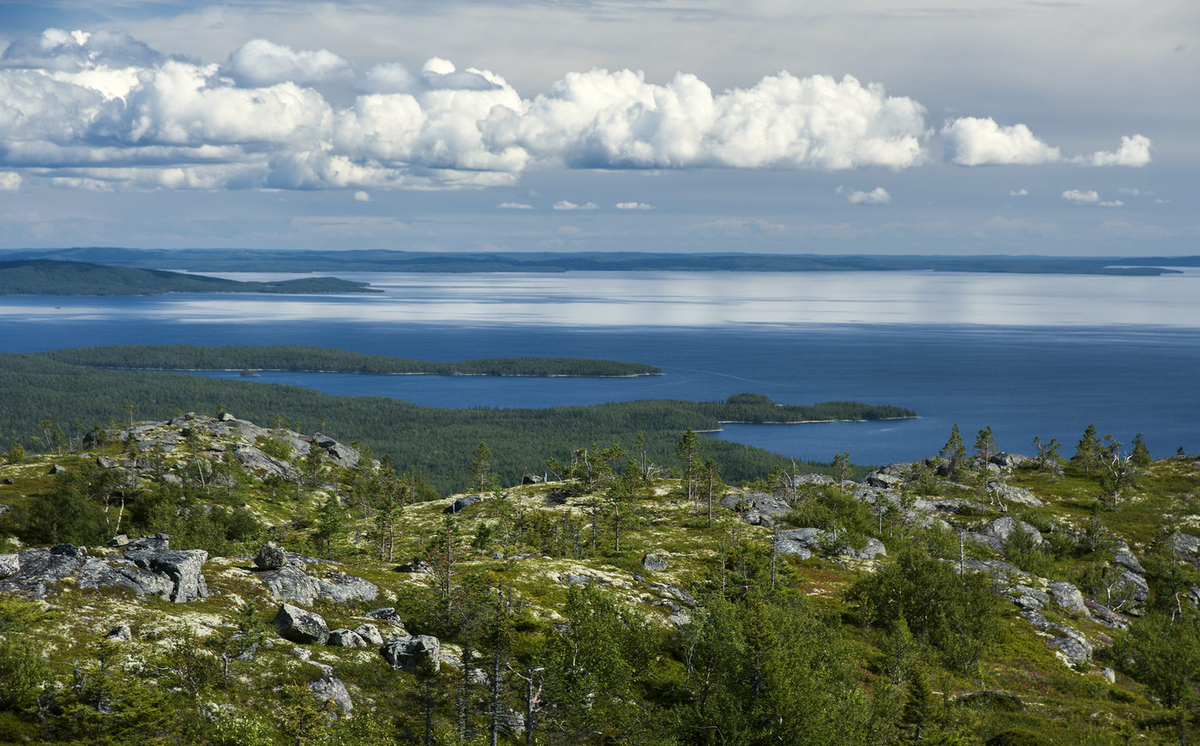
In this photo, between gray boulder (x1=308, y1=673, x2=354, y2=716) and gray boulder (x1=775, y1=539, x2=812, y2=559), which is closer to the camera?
gray boulder (x1=308, y1=673, x2=354, y2=716)

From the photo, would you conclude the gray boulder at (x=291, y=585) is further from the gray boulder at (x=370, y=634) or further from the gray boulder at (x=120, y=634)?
the gray boulder at (x=120, y=634)

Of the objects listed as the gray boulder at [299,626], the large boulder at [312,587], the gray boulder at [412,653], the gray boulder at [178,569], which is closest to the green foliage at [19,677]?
the gray boulder at [178,569]

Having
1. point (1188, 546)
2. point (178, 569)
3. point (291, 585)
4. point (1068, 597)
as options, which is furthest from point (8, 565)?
point (1188, 546)

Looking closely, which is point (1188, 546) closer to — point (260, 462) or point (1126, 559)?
point (1126, 559)

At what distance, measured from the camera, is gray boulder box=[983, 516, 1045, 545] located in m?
145

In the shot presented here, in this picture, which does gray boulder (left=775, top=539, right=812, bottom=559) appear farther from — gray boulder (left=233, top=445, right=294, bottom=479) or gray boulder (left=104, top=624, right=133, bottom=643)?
gray boulder (left=233, top=445, right=294, bottom=479)

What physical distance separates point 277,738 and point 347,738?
5790mm

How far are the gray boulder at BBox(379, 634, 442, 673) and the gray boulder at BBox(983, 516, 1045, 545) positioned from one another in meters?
120

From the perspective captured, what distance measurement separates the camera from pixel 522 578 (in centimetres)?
8869

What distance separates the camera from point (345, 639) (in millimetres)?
58250

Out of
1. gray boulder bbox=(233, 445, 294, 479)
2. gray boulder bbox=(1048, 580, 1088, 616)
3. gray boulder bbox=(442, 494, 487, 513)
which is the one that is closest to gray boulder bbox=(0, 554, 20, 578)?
gray boulder bbox=(442, 494, 487, 513)

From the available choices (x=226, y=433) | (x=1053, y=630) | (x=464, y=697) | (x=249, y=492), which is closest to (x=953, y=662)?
(x=1053, y=630)

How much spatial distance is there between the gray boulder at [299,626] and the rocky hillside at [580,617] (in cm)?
19

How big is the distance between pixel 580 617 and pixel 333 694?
62.0 ft
